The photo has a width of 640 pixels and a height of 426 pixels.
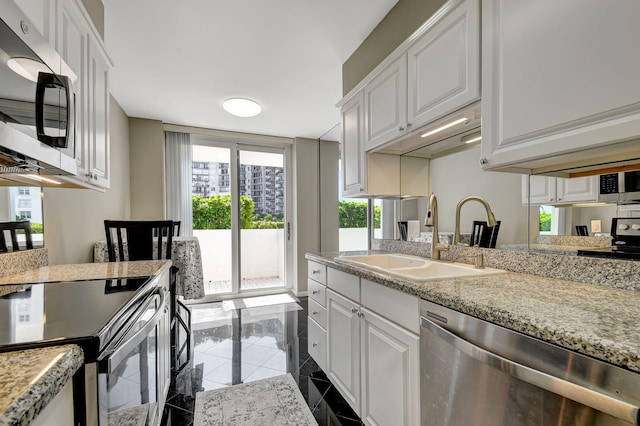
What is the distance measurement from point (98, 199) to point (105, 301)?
8.04 feet

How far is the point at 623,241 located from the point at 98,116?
109 inches

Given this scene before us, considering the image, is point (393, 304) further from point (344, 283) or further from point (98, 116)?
point (98, 116)

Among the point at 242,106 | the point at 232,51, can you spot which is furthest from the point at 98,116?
the point at 242,106

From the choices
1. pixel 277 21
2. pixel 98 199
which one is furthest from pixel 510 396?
pixel 98 199

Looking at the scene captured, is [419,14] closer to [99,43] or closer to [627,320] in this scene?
[627,320]

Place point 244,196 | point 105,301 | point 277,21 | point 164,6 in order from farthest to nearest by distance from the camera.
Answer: point 244,196 → point 277,21 → point 164,6 → point 105,301

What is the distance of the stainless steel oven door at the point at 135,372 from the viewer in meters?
0.78

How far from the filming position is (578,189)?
4.04 ft

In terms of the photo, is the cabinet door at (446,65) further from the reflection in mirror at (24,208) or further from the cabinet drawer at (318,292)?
the reflection in mirror at (24,208)

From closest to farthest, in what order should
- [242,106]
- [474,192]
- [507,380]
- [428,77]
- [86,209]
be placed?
[507,380] < [428,77] < [474,192] < [86,209] < [242,106]

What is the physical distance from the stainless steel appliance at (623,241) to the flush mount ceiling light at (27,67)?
7.13ft

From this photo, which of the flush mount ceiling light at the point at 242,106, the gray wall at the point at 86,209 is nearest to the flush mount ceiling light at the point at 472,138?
the flush mount ceiling light at the point at 242,106

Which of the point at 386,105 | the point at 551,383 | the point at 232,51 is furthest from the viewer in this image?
the point at 232,51

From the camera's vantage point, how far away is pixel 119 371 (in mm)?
887
